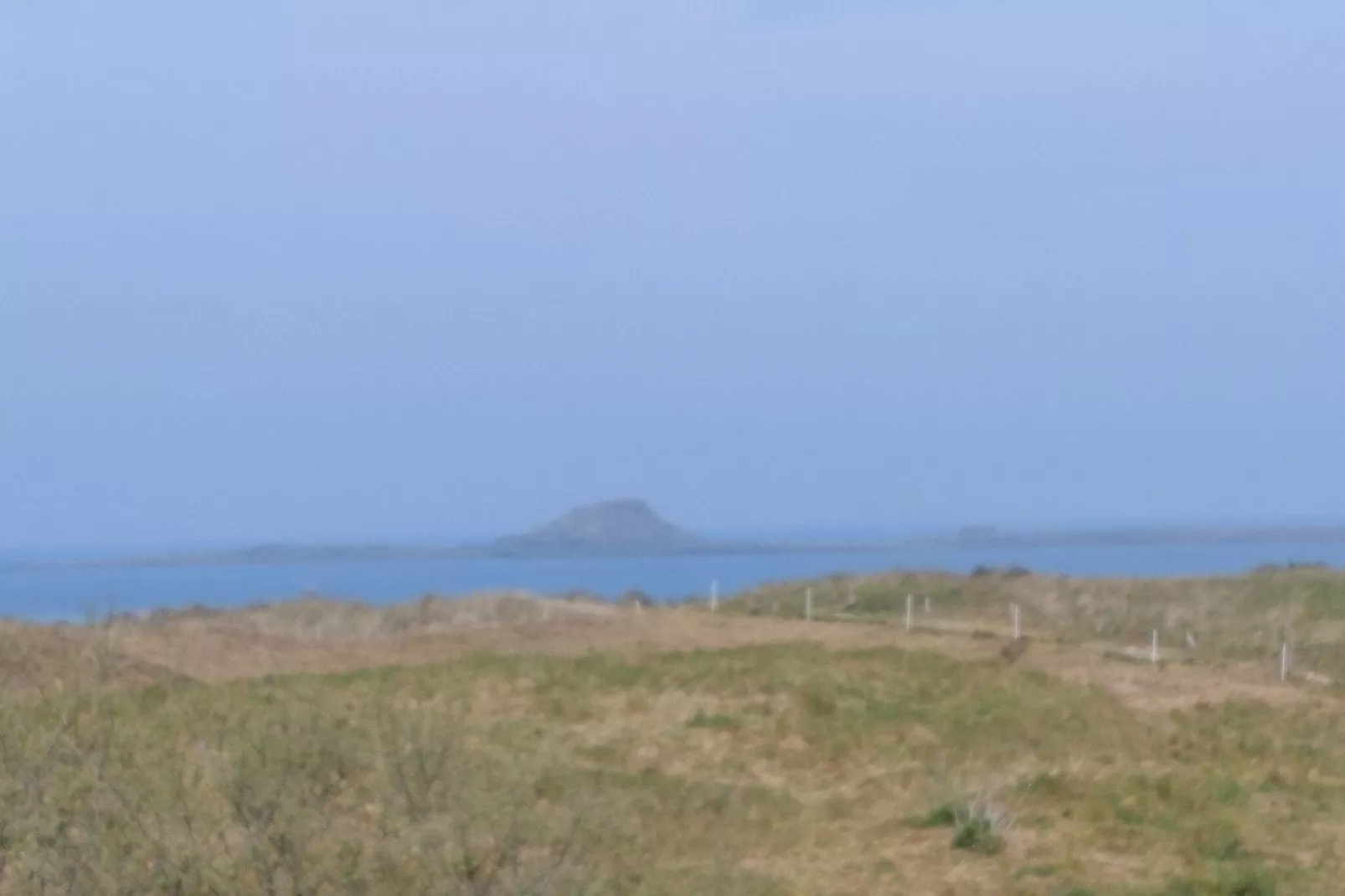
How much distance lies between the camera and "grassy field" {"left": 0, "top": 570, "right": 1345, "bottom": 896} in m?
8.06

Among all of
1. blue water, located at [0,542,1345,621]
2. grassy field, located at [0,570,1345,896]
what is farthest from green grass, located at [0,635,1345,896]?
blue water, located at [0,542,1345,621]

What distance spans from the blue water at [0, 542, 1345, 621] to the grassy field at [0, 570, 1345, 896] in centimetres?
4277

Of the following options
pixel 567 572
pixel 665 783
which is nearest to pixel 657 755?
pixel 665 783

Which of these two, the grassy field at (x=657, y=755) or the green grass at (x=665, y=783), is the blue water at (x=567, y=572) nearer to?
the grassy field at (x=657, y=755)

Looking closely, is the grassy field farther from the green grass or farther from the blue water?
the blue water

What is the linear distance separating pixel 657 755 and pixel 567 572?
11286 centimetres

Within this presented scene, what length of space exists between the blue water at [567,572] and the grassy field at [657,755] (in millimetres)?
42769

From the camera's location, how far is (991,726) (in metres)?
20.9

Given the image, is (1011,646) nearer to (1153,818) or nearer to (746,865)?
(1153,818)

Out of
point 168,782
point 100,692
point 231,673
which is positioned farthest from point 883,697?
point 168,782

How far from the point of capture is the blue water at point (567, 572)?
89.6 m

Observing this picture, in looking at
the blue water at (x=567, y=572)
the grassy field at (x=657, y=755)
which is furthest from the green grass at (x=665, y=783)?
the blue water at (x=567, y=572)

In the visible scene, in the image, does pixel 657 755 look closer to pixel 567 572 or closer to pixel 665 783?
pixel 665 783

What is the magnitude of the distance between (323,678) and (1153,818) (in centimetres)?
1194
